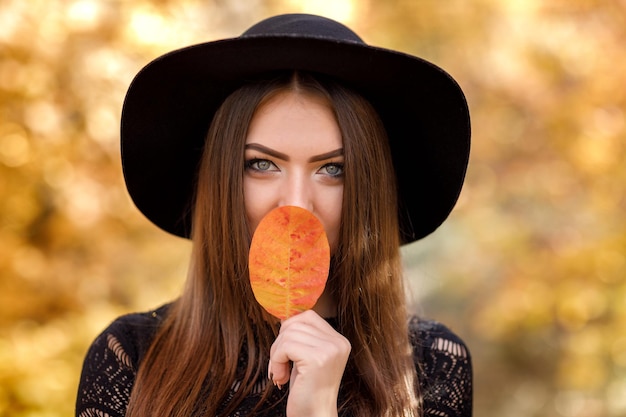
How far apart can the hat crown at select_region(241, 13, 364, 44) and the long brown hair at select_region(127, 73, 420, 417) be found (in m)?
0.14

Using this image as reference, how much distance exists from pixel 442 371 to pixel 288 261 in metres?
0.92

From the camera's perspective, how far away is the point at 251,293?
92.2 inches

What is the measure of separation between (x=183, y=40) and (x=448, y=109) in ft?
5.49

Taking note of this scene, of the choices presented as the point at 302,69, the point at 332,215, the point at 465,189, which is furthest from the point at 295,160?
the point at 465,189

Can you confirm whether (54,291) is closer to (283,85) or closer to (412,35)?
(283,85)

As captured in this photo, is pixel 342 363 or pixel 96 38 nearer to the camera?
pixel 342 363

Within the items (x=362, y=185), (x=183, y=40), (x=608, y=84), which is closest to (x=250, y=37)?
(x=362, y=185)

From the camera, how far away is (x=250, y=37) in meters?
2.08

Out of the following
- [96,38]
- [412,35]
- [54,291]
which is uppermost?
[412,35]

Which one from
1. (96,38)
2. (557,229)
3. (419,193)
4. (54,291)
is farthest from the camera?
(557,229)

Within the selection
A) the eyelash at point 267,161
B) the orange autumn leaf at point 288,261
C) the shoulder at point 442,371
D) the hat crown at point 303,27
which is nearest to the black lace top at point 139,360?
the shoulder at point 442,371

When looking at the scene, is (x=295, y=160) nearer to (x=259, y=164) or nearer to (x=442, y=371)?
(x=259, y=164)

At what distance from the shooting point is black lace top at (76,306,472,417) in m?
2.28

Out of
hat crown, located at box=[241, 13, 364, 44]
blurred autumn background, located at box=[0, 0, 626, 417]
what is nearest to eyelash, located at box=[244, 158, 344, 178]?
hat crown, located at box=[241, 13, 364, 44]
